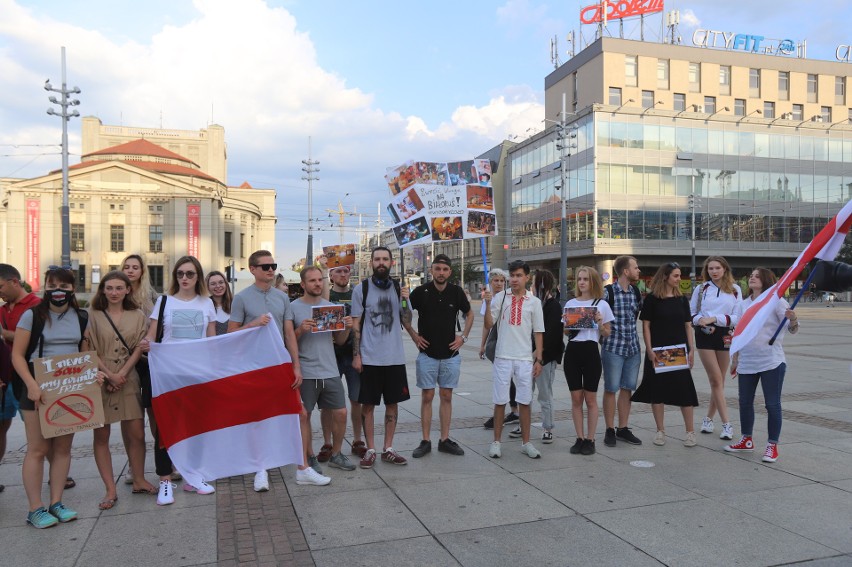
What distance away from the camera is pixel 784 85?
62906mm

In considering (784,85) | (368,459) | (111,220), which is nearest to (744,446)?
(368,459)

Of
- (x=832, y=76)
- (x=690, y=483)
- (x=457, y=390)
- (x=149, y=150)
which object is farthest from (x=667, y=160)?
(x=149, y=150)

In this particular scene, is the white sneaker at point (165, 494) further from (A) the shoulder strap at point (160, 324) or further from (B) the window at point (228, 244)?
(B) the window at point (228, 244)

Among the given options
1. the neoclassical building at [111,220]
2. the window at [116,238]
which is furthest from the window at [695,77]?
the window at [116,238]

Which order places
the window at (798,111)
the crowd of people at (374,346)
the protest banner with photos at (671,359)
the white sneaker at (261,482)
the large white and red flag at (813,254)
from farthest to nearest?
1. the window at (798,111)
2. the protest banner with photos at (671,359)
3. the white sneaker at (261,482)
4. the crowd of people at (374,346)
5. the large white and red flag at (813,254)

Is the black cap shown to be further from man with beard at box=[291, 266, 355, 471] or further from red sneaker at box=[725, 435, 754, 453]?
red sneaker at box=[725, 435, 754, 453]

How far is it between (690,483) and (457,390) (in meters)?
5.14

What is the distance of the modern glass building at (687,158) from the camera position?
174ft

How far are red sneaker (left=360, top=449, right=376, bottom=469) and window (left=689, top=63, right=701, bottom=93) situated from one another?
64.4m

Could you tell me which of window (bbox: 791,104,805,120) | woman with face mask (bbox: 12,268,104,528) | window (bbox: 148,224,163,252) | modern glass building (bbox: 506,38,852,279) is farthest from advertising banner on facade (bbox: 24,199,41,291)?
window (bbox: 791,104,805,120)

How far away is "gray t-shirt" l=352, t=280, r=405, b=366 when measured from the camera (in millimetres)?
5941

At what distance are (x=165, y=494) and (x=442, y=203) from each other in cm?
564

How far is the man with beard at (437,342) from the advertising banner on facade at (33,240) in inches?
2432

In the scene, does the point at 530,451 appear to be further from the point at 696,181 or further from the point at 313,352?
the point at 696,181
